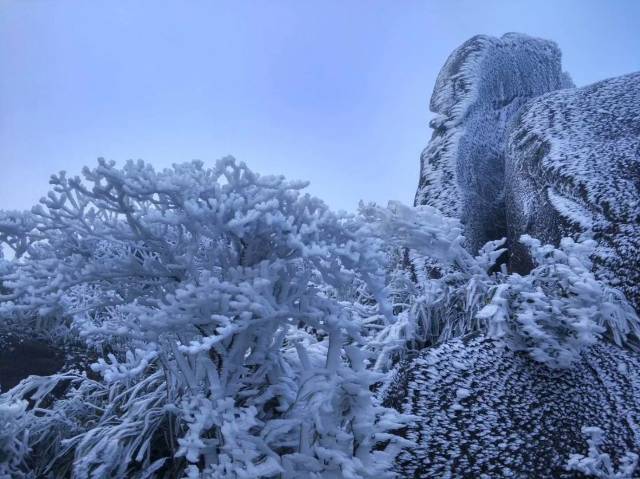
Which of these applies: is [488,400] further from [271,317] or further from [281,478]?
[271,317]

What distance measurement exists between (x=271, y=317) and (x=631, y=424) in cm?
122

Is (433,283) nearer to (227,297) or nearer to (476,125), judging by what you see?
(227,297)

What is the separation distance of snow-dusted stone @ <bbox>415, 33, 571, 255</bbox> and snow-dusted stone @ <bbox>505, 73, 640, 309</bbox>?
29 centimetres

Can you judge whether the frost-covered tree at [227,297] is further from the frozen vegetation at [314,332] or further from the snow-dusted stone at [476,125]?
the snow-dusted stone at [476,125]

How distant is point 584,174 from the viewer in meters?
2.51

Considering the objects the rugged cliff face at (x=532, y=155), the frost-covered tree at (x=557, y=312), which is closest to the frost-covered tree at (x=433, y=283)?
the frost-covered tree at (x=557, y=312)

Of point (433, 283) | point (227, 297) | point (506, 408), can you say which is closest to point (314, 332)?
point (433, 283)

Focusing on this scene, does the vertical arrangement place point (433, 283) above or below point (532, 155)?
below

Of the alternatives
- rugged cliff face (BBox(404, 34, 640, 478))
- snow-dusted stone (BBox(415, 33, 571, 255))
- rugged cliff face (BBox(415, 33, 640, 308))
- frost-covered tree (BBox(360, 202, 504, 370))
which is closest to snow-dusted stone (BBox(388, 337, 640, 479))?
rugged cliff face (BBox(404, 34, 640, 478))

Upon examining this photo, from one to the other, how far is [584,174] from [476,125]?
1.32 m

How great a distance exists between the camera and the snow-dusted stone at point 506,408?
153 cm

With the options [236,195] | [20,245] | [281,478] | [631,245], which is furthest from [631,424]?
[20,245]

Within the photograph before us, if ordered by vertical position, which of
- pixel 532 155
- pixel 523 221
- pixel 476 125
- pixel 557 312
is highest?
pixel 476 125

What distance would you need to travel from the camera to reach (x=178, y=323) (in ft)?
3.63
